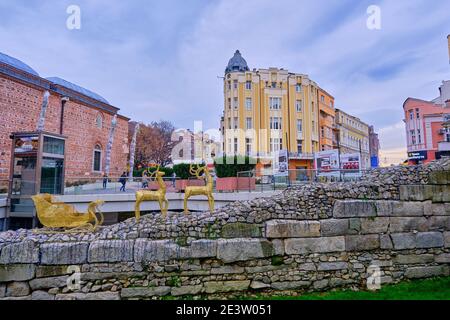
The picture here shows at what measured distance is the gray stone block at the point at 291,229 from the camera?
20.8ft

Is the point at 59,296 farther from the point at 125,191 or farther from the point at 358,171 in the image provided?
the point at 358,171

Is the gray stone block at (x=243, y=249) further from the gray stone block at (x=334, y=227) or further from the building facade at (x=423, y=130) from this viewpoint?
the building facade at (x=423, y=130)

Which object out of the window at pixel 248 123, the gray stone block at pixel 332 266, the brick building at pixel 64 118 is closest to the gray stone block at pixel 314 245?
the gray stone block at pixel 332 266

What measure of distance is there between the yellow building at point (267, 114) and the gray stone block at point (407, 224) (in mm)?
27723

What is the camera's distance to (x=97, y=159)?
28609 millimetres

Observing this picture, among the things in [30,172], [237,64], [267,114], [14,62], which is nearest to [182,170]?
[30,172]

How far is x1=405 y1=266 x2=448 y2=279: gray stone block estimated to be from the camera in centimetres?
663

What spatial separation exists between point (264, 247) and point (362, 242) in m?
2.57

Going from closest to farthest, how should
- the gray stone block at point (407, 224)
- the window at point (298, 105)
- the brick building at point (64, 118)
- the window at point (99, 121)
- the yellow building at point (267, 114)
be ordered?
the gray stone block at point (407, 224), the brick building at point (64, 118), the window at point (99, 121), the yellow building at point (267, 114), the window at point (298, 105)

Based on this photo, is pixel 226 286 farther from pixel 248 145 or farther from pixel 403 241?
pixel 248 145

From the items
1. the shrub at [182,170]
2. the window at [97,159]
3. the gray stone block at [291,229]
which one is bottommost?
the gray stone block at [291,229]

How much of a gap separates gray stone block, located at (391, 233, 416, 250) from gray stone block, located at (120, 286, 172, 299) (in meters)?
5.76

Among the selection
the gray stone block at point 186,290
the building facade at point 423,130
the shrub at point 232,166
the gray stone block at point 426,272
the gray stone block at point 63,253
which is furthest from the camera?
the building facade at point 423,130

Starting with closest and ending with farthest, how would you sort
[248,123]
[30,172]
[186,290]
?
1. [186,290]
2. [30,172]
3. [248,123]
